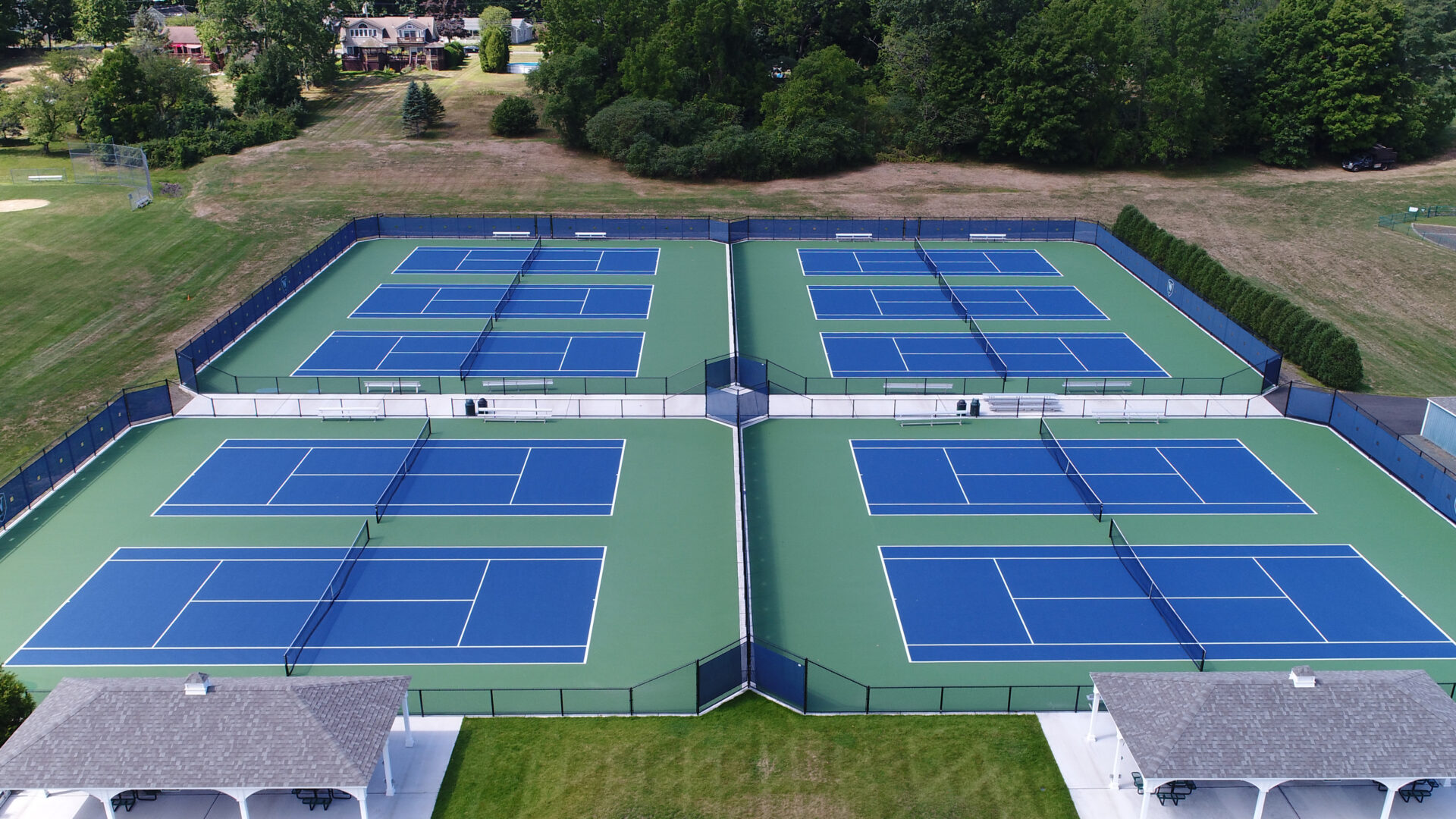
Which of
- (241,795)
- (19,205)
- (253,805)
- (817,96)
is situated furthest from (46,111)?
(241,795)

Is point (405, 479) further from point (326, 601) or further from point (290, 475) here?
point (326, 601)

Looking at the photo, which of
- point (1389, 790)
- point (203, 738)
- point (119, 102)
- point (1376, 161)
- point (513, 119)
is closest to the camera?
point (203, 738)

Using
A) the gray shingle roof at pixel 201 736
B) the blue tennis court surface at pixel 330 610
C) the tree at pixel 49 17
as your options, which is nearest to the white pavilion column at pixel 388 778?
the gray shingle roof at pixel 201 736

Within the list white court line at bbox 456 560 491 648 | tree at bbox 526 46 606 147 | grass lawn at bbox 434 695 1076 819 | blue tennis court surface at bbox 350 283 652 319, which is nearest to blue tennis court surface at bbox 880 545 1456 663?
grass lawn at bbox 434 695 1076 819

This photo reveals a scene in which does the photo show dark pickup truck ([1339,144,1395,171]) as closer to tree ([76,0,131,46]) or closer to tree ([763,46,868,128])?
tree ([763,46,868,128])

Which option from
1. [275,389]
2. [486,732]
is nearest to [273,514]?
[275,389]

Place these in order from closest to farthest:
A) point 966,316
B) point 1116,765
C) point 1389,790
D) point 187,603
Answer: point 1389,790, point 1116,765, point 187,603, point 966,316
